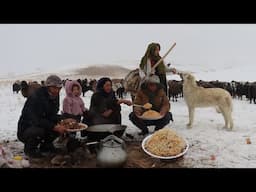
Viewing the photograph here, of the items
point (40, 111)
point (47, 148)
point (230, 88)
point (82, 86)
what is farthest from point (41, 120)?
point (230, 88)

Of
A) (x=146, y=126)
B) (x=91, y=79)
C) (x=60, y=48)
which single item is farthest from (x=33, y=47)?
(x=146, y=126)

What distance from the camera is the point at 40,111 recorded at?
2688 millimetres

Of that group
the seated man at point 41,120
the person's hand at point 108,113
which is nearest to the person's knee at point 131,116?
the person's hand at point 108,113

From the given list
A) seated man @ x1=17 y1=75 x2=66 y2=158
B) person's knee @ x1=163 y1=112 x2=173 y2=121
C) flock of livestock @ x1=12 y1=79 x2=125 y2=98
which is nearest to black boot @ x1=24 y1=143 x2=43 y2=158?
seated man @ x1=17 y1=75 x2=66 y2=158

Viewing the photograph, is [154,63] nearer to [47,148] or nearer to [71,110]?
[71,110]

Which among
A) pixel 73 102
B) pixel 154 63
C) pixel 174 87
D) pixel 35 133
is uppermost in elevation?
pixel 154 63

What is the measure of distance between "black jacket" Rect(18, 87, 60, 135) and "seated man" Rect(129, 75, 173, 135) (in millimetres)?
538

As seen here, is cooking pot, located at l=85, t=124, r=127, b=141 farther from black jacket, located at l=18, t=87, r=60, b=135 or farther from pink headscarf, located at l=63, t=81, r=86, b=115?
black jacket, located at l=18, t=87, r=60, b=135

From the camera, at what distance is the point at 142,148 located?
2693 mm

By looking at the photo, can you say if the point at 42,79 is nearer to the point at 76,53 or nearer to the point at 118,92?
the point at 76,53

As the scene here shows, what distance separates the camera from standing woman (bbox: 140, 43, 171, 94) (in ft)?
9.04

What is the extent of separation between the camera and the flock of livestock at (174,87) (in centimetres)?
274

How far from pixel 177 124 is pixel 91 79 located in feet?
2.24

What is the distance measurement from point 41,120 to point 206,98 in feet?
3.76
